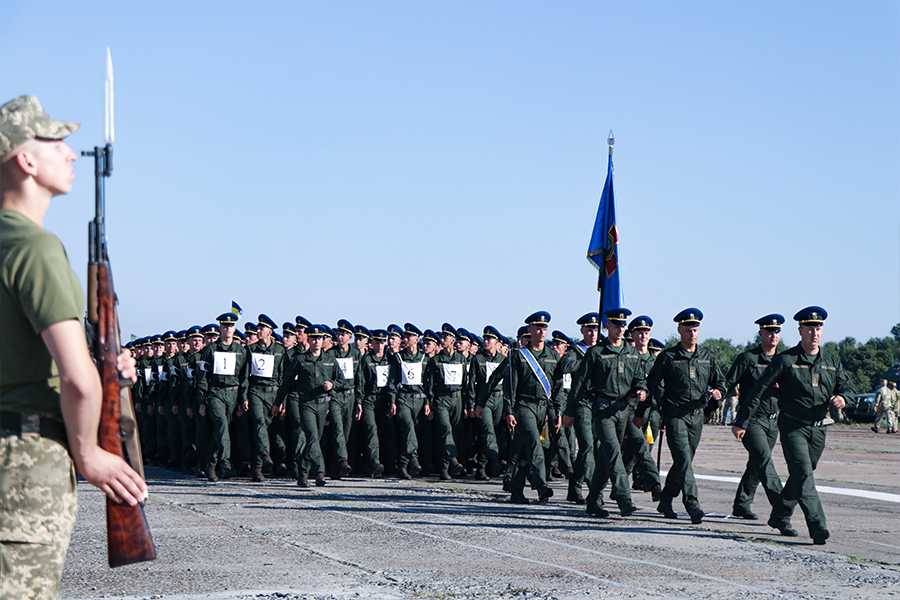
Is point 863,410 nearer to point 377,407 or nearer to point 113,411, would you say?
point 377,407

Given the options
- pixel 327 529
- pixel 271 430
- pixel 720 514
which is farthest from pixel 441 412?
pixel 327 529

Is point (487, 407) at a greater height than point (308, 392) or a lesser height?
lesser

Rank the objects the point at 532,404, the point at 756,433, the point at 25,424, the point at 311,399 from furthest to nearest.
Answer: the point at 311,399 → the point at 532,404 → the point at 756,433 → the point at 25,424

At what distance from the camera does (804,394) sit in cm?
982

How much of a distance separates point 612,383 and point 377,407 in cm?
671

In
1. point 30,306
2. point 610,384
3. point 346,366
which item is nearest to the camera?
point 30,306

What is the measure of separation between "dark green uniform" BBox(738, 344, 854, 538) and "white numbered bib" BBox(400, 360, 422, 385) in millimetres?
7579

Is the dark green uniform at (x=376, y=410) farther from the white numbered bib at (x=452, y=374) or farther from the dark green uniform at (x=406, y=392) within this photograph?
the white numbered bib at (x=452, y=374)

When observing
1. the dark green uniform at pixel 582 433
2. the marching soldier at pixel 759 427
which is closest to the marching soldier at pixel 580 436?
the dark green uniform at pixel 582 433

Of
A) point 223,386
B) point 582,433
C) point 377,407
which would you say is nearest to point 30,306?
point 582,433

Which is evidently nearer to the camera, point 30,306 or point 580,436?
point 30,306

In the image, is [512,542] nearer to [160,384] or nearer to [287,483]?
[287,483]

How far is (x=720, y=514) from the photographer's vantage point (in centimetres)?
1161

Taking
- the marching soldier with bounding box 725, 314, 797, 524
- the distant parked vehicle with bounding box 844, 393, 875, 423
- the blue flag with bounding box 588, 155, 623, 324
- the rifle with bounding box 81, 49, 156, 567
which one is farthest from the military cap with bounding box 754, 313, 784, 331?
the distant parked vehicle with bounding box 844, 393, 875, 423
